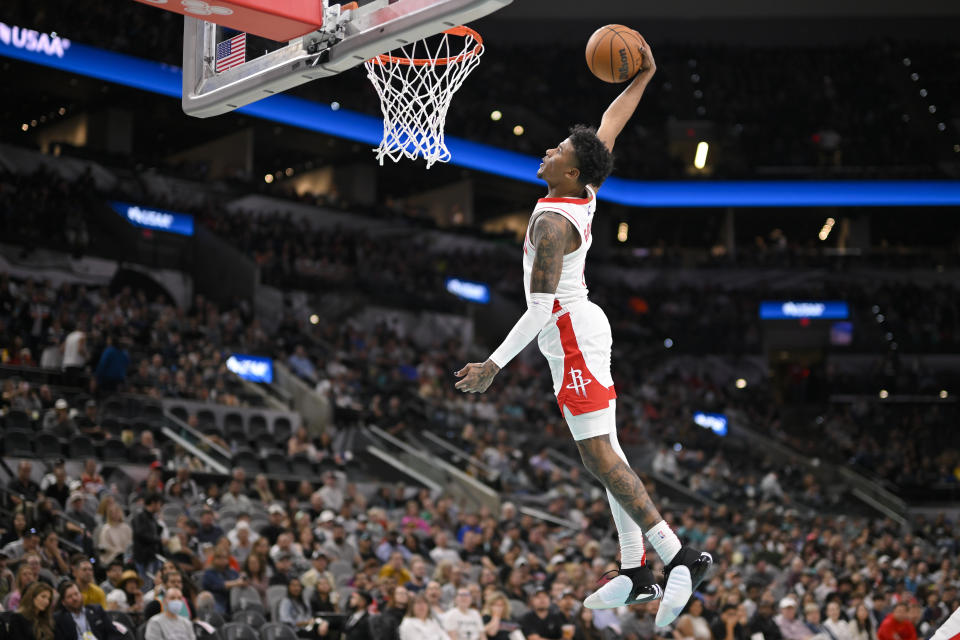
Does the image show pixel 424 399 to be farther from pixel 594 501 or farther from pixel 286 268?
pixel 286 268

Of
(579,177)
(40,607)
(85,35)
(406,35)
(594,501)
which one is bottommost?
(594,501)

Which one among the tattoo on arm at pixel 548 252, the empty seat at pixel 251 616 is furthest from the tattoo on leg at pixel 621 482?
the empty seat at pixel 251 616

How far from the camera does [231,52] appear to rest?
566cm

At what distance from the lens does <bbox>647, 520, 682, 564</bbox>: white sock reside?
475 cm

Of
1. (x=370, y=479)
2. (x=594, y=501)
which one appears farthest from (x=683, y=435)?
(x=370, y=479)

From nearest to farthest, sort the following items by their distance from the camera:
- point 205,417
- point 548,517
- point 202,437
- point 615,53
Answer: point 615,53 → point 202,437 → point 205,417 → point 548,517

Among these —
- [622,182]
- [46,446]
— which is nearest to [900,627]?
[46,446]

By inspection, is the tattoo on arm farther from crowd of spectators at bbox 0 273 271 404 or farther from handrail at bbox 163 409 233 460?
crowd of spectators at bbox 0 273 271 404

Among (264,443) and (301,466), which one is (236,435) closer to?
(264,443)

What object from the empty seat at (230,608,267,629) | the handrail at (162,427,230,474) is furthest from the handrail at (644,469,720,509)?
the empty seat at (230,608,267,629)

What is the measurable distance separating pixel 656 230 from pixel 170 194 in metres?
17.9

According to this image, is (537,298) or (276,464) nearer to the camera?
(537,298)

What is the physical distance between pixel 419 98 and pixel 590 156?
161cm

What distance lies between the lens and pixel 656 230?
36.8 metres
